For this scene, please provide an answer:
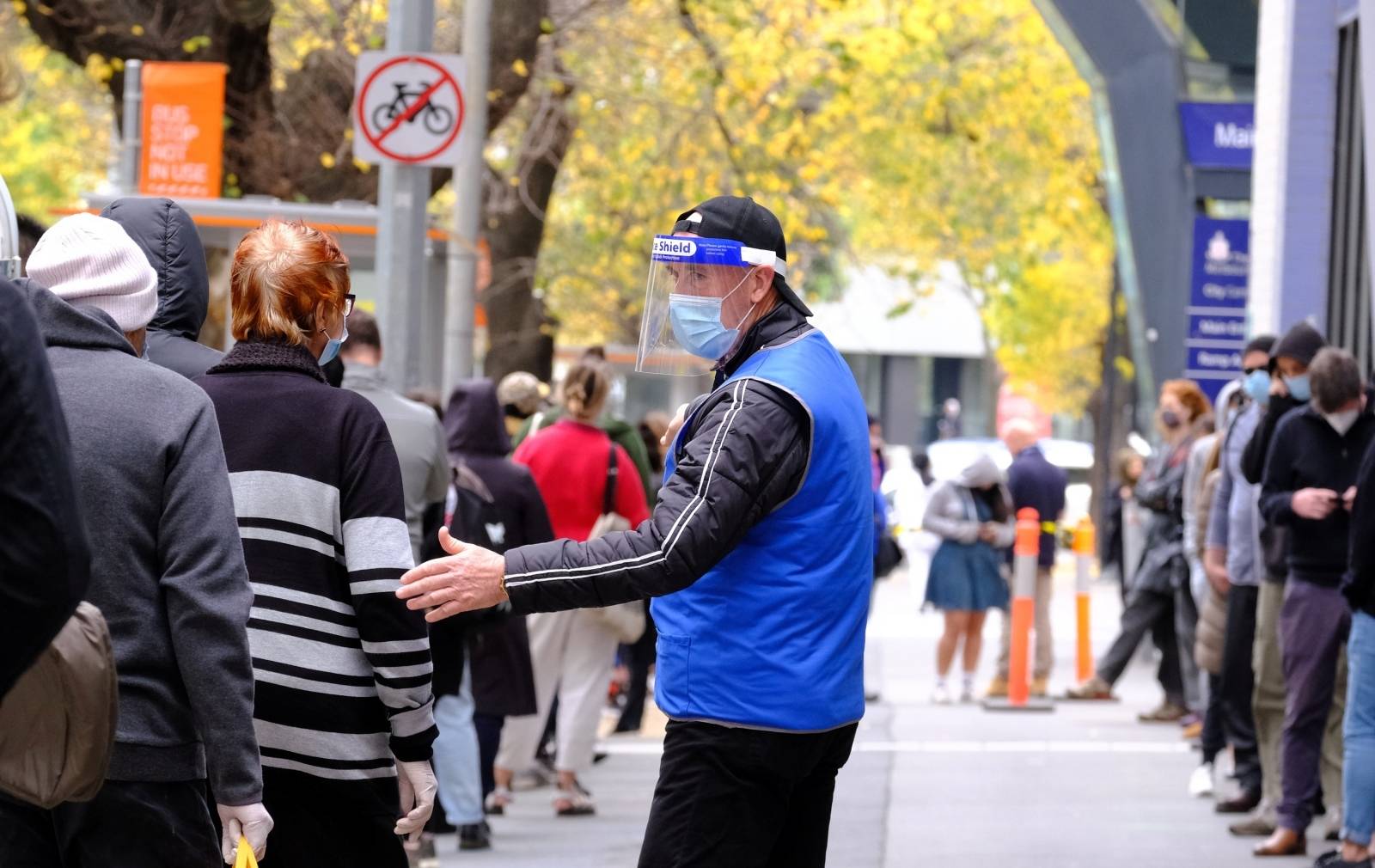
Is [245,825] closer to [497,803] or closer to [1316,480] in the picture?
[1316,480]

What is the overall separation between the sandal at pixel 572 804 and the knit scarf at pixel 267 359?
5603 millimetres

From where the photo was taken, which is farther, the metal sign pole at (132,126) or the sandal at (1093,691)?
the sandal at (1093,691)

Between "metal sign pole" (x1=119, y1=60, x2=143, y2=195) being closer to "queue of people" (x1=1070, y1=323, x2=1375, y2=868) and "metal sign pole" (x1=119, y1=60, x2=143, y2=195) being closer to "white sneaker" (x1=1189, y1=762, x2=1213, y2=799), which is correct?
"queue of people" (x1=1070, y1=323, x2=1375, y2=868)

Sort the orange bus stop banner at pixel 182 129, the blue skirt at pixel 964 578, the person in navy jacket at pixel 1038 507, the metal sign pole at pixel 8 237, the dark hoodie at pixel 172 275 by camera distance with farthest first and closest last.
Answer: the person in navy jacket at pixel 1038 507, the blue skirt at pixel 964 578, the orange bus stop banner at pixel 182 129, the dark hoodie at pixel 172 275, the metal sign pole at pixel 8 237

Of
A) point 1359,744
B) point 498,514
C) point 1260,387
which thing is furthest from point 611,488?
point 1359,744

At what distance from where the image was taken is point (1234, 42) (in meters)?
17.9

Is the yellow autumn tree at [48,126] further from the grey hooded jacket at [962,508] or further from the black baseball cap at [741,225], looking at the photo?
the black baseball cap at [741,225]

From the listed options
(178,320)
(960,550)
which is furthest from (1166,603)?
(178,320)

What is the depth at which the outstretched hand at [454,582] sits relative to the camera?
3.88 m

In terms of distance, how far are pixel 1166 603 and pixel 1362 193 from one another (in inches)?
114

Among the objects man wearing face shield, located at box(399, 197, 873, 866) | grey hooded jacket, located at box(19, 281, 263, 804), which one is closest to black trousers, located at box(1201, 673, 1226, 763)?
man wearing face shield, located at box(399, 197, 873, 866)

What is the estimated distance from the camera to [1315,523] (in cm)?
814

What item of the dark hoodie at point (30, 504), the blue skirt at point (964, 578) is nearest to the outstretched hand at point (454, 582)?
the dark hoodie at point (30, 504)

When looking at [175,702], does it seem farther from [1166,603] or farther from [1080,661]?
[1080,661]
